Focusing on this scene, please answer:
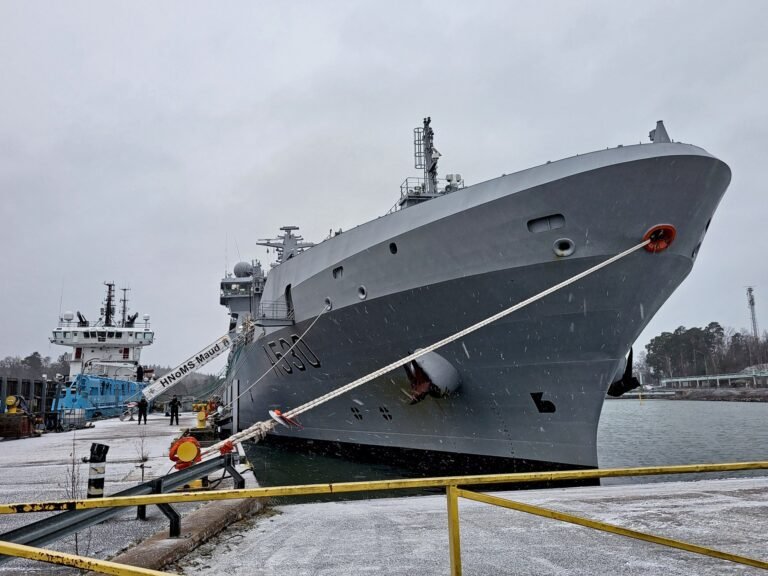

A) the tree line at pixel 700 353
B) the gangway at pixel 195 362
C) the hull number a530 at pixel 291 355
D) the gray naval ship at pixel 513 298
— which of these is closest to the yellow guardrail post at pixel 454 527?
the gray naval ship at pixel 513 298

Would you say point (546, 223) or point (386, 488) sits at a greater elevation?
point (546, 223)

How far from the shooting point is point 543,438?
376 inches

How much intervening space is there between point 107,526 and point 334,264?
752cm

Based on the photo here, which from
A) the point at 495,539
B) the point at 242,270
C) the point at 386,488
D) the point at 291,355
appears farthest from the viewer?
the point at 242,270

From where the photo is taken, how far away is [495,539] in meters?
4.46

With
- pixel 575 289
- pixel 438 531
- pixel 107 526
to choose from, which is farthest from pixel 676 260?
pixel 107 526

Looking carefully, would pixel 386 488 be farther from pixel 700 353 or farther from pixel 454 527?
pixel 700 353

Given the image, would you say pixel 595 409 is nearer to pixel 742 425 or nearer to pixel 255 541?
pixel 255 541

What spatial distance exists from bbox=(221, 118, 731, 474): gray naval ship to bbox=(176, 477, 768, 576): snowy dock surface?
Answer: 10.4ft

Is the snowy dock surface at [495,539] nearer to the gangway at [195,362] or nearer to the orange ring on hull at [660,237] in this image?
Result: the orange ring on hull at [660,237]

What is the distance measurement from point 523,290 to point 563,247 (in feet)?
3.21

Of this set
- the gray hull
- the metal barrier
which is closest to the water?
the gray hull

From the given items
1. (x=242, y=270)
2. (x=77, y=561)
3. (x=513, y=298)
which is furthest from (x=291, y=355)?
(x=242, y=270)

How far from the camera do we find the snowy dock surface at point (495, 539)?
373cm
